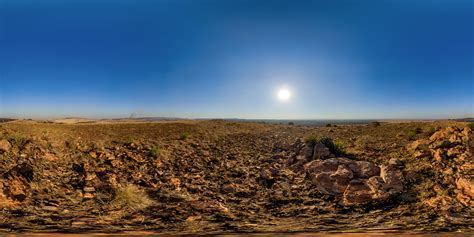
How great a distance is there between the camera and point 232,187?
610 cm

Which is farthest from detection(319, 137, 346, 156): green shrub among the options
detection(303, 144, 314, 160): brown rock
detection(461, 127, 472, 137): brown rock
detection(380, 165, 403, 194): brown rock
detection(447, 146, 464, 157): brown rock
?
detection(461, 127, 472, 137): brown rock

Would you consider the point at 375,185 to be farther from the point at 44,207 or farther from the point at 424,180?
the point at 44,207

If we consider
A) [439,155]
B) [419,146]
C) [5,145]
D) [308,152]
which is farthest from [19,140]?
[419,146]

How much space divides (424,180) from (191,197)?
4312mm

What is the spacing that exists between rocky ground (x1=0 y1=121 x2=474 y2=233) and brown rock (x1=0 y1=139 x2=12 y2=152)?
21 millimetres

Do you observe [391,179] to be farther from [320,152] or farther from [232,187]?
[232,187]

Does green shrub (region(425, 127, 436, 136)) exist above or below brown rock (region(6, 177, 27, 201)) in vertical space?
above

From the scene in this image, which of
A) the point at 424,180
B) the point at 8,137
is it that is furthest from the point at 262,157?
the point at 8,137

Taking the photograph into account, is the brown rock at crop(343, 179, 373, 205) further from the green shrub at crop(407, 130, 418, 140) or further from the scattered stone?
the green shrub at crop(407, 130, 418, 140)

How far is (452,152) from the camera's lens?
7312 mm

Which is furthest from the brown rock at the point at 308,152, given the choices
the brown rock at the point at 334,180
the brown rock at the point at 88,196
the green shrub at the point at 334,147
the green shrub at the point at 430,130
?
the brown rock at the point at 88,196

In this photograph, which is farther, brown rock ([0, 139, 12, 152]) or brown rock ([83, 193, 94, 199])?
brown rock ([0, 139, 12, 152])

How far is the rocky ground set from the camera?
4.30m

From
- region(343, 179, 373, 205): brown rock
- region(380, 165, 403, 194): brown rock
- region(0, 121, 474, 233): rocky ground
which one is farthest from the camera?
region(380, 165, 403, 194): brown rock
